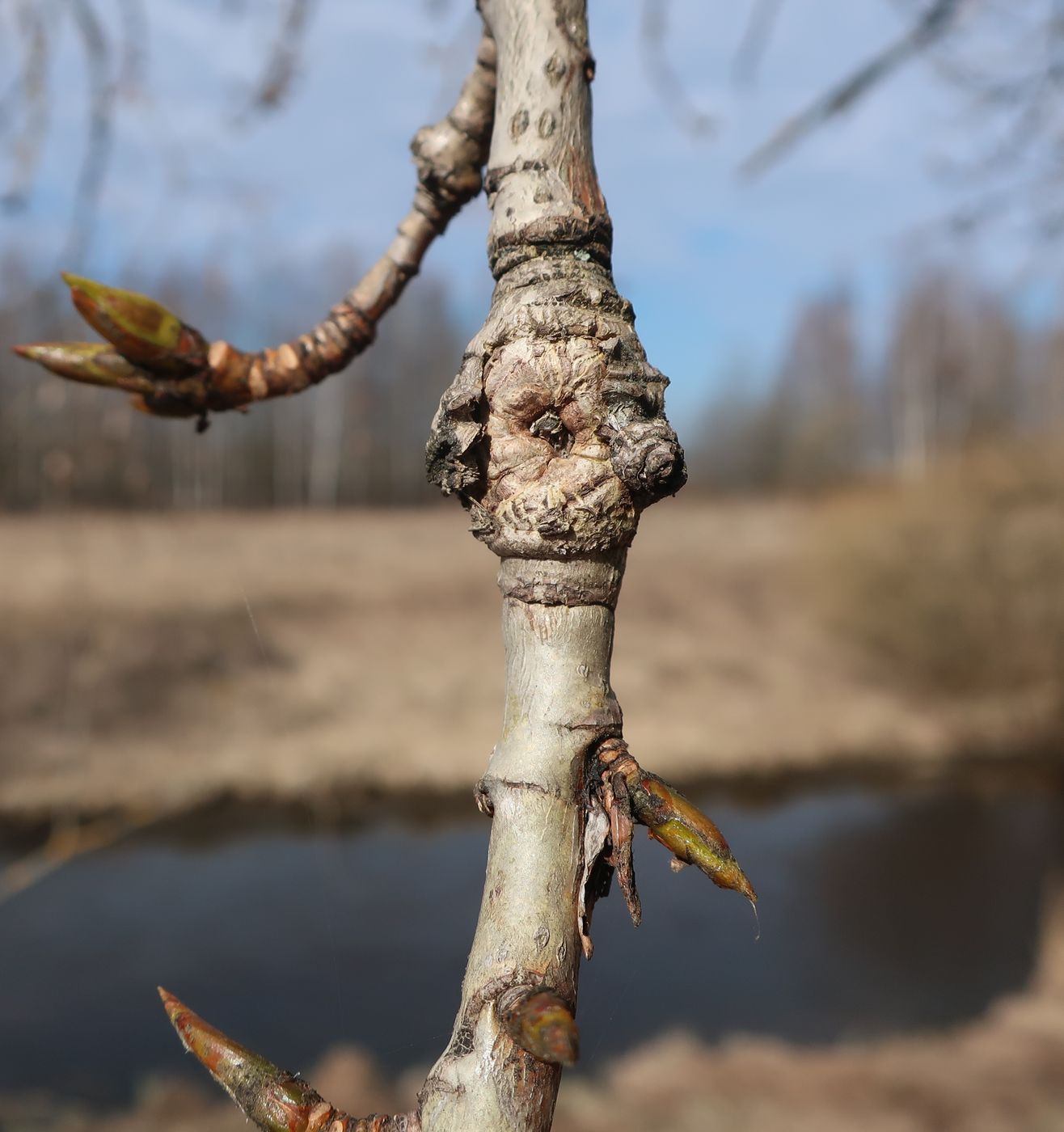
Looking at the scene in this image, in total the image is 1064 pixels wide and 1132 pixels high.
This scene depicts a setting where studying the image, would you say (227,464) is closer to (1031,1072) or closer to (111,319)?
(1031,1072)

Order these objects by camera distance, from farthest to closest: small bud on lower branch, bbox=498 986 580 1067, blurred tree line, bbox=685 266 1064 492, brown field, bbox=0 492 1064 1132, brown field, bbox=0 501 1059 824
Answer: blurred tree line, bbox=685 266 1064 492 → brown field, bbox=0 501 1059 824 → brown field, bbox=0 492 1064 1132 → small bud on lower branch, bbox=498 986 580 1067

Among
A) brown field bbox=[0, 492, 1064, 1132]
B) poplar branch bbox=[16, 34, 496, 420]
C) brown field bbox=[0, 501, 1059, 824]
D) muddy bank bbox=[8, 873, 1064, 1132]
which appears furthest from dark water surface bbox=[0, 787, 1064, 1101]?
poplar branch bbox=[16, 34, 496, 420]

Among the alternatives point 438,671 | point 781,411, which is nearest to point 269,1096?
point 438,671

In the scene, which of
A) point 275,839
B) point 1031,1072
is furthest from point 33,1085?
point 1031,1072

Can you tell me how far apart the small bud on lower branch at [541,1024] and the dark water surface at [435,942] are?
4.51 m

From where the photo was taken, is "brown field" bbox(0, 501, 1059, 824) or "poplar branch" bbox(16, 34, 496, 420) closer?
"poplar branch" bbox(16, 34, 496, 420)

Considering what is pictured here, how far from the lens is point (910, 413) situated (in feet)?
71.2

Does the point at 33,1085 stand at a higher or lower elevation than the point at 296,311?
lower

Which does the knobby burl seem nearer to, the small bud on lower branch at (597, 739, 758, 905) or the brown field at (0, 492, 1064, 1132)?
the small bud on lower branch at (597, 739, 758, 905)

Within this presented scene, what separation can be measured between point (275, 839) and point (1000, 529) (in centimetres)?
698

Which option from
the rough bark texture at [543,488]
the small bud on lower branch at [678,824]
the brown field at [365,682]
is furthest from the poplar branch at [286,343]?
the brown field at [365,682]

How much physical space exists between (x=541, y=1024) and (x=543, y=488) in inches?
10.2

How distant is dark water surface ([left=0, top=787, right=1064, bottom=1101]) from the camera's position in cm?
540

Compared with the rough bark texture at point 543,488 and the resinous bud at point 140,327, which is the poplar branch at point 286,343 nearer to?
the resinous bud at point 140,327
